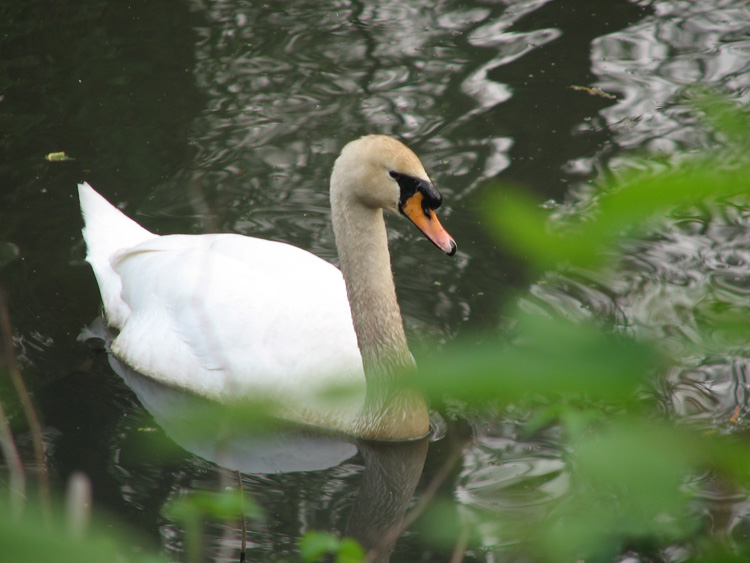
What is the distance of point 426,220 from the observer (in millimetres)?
3693

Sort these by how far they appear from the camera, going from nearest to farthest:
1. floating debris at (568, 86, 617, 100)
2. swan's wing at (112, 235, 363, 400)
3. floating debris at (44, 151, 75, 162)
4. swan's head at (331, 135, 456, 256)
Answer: swan's head at (331, 135, 456, 256), swan's wing at (112, 235, 363, 400), floating debris at (44, 151, 75, 162), floating debris at (568, 86, 617, 100)

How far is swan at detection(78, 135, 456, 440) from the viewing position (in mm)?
3705

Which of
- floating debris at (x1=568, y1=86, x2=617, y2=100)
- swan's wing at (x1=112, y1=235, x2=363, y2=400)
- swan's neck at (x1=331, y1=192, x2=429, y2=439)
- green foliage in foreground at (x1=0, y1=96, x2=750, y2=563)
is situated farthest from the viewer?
floating debris at (x1=568, y1=86, x2=617, y2=100)

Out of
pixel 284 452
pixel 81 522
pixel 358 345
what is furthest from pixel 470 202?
pixel 81 522

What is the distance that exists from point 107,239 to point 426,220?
7.37 ft

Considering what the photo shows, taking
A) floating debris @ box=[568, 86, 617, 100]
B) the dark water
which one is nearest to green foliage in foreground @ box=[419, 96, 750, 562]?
the dark water

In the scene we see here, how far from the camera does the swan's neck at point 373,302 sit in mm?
3875

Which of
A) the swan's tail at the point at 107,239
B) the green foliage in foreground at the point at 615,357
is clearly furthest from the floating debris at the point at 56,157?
the green foliage in foreground at the point at 615,357

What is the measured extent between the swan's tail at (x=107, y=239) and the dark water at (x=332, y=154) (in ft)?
0.86

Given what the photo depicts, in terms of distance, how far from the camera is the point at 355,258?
398 cm

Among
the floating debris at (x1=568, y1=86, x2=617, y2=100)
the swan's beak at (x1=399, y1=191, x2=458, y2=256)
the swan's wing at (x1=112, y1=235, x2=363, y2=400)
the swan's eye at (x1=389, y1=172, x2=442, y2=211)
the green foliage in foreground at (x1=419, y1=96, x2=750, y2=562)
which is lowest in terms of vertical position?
the floating debris at (x1=568, y1=86, x2=617, y2=100)

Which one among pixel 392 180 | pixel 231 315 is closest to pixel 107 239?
pixel 231 315

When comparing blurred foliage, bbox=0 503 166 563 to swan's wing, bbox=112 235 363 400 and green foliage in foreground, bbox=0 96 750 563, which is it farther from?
swan's wing, bbox=112 235 363 400

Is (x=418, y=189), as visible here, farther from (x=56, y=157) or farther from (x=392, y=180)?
(x=56, y=157)
